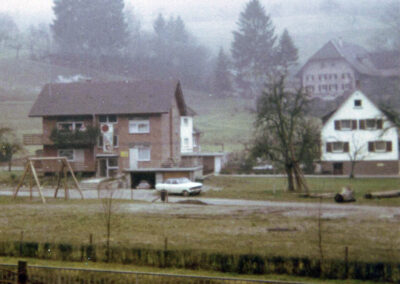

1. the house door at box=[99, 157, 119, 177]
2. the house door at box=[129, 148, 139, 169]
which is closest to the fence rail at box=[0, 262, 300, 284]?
the house door at box=[129, 148, 139, 169]

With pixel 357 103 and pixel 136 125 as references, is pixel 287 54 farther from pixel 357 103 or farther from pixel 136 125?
pixel 136 125

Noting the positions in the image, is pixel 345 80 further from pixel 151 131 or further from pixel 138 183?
pixel 138 183

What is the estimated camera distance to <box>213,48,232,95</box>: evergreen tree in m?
80.6

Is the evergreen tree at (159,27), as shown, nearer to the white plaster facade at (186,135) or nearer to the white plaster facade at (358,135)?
the white plaster facade at (186,135)

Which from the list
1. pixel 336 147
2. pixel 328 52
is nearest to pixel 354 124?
pixel 336 147

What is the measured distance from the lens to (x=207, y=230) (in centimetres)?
1883

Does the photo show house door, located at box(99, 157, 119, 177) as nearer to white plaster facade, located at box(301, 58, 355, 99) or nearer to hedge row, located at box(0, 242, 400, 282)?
white plaster facade, located at box(301, 58, 355, 99)

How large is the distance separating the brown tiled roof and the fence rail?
125 feet

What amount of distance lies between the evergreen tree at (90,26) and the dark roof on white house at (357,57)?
29.4m

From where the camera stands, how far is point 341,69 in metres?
64.6

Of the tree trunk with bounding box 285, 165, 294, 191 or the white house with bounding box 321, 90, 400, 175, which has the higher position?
the white house with bounding box 321, 90, 400, 175

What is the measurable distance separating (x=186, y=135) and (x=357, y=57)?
22505 millimetres

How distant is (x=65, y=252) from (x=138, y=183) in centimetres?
3258

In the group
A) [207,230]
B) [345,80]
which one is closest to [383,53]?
[345,80]
